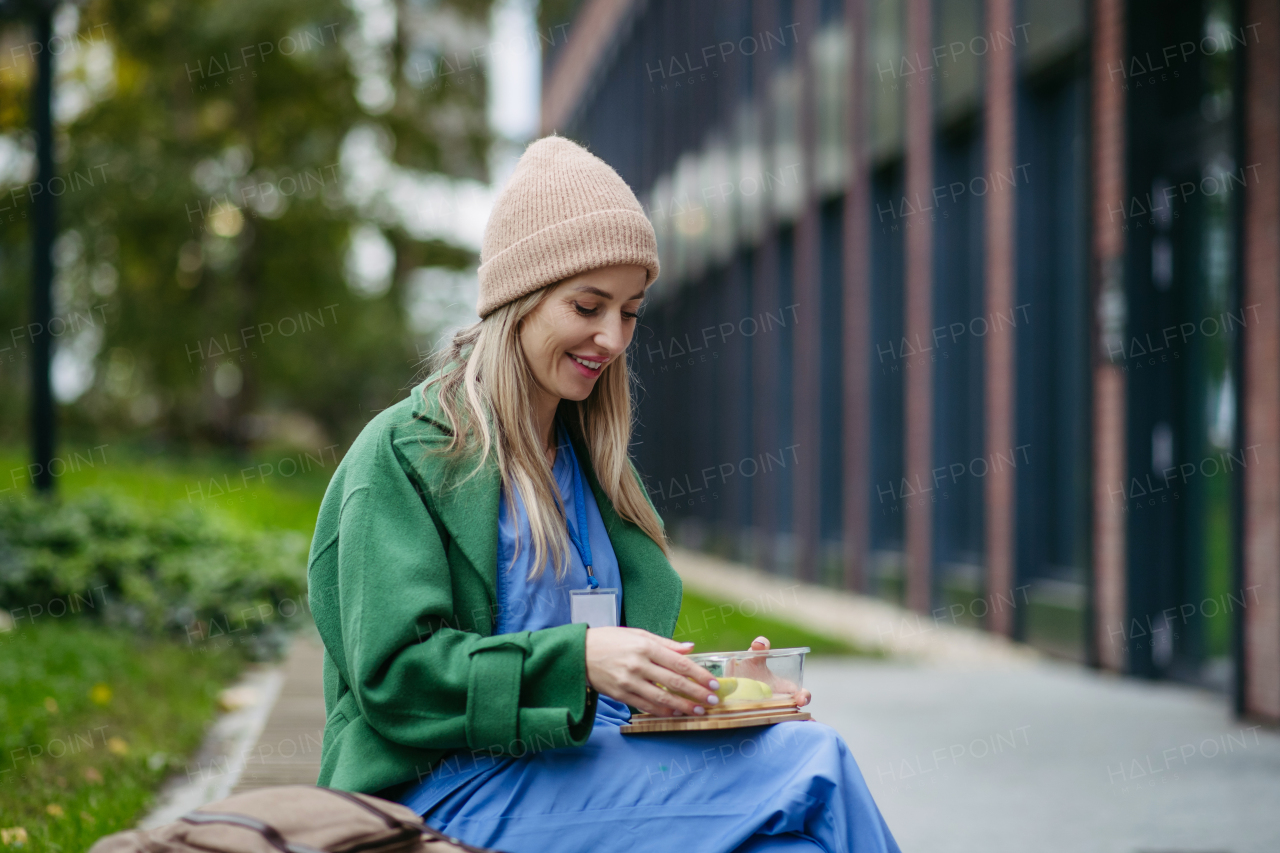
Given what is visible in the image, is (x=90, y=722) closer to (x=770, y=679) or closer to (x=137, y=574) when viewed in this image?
(x=137, y=574)

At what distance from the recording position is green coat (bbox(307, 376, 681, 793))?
187 centimetres

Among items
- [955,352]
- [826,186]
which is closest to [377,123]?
[826,186]

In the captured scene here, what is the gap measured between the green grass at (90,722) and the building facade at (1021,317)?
2.18 m

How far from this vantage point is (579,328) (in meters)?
2.27

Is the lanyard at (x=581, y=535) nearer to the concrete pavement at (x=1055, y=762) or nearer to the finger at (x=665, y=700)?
the finger at (x=665, y=700)

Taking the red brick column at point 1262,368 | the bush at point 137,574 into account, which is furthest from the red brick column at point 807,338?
the red brick column at point 1262,368

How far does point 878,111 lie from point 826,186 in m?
1.67

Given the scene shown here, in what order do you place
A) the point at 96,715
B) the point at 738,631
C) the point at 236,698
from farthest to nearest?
the point at 738,631 → the point at 236,698 → the point at 96,715

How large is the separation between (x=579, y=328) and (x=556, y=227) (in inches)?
7.0

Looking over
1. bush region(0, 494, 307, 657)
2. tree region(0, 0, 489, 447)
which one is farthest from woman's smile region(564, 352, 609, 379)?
tree region(0, 0, 489, 447)

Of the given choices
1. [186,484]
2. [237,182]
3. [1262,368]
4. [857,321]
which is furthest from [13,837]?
[237,182]

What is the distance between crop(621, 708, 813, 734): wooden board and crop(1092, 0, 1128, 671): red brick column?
21.0 feet

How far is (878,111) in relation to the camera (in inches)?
488

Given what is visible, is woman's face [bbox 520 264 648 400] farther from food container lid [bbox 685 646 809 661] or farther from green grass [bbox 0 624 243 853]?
green grass [bbox 0 624 243 853]
